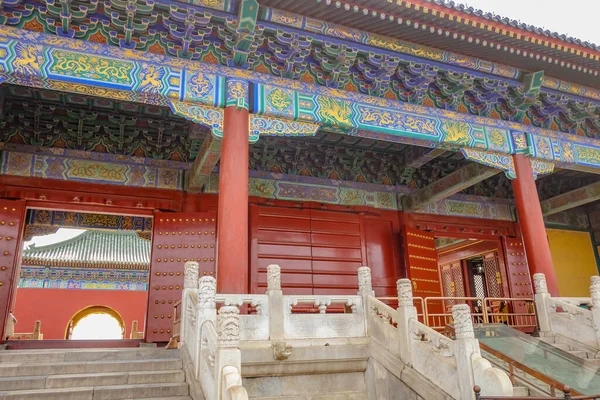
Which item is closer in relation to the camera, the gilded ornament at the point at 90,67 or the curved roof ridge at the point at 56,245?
the gilded ornament at the point at 90,67

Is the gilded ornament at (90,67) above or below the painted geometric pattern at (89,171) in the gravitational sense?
above

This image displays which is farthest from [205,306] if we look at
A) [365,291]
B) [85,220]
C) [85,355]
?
[85,220]

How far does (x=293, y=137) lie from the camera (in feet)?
30.6

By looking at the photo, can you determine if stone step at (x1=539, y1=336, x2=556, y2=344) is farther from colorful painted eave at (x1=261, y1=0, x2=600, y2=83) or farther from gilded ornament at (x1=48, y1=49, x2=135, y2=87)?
gilded ornament at (x1=48, y1=49, x2=135, y2=87)

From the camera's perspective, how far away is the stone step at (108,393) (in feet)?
14.0

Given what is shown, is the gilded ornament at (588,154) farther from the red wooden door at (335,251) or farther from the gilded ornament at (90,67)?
the gilded ornament at (90,67)

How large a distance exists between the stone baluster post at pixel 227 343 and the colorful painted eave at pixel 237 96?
10.1 feet

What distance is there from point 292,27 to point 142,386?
474 centimetres

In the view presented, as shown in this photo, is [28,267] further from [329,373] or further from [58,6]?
[329,373]

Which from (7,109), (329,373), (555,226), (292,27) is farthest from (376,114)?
(555,226)

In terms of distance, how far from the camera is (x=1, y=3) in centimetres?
577

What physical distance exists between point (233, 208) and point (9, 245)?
4.26 meters

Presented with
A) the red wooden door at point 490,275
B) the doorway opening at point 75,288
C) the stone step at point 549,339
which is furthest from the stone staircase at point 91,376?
the doorway opening at point 75,288

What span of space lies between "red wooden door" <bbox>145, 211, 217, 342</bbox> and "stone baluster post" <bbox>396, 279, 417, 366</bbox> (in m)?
4.05
